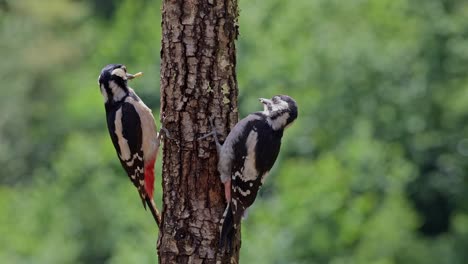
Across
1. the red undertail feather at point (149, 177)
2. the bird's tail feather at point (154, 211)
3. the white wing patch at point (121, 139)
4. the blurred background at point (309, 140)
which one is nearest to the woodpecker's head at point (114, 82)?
the white wing patch at point (121, 139)

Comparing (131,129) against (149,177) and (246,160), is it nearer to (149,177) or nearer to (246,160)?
(149,177)

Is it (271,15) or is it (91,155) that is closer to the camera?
(91,155)

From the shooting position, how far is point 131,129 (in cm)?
834

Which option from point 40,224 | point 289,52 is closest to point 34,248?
point 40,224

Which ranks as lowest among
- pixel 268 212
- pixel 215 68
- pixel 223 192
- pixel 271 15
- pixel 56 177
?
pixel 223 192

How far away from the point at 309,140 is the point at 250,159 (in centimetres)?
2066

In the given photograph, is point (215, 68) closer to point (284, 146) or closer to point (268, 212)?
point (268, 212)

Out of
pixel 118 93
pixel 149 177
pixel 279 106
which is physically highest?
pixel 118 93

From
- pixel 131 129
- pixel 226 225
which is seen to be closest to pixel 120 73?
pixel 131 129

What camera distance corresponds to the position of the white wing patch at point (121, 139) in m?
8.37

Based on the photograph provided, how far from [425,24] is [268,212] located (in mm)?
9273

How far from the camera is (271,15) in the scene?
3488 centimetres

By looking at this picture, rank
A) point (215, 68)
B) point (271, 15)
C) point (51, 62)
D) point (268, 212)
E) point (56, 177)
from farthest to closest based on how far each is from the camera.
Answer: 1. point (51, 62)
2. point (271, 15)
3. point (56, 177)
4. point (268, 212)
5. point (215, 68)

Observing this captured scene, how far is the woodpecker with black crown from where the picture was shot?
7.48 m
